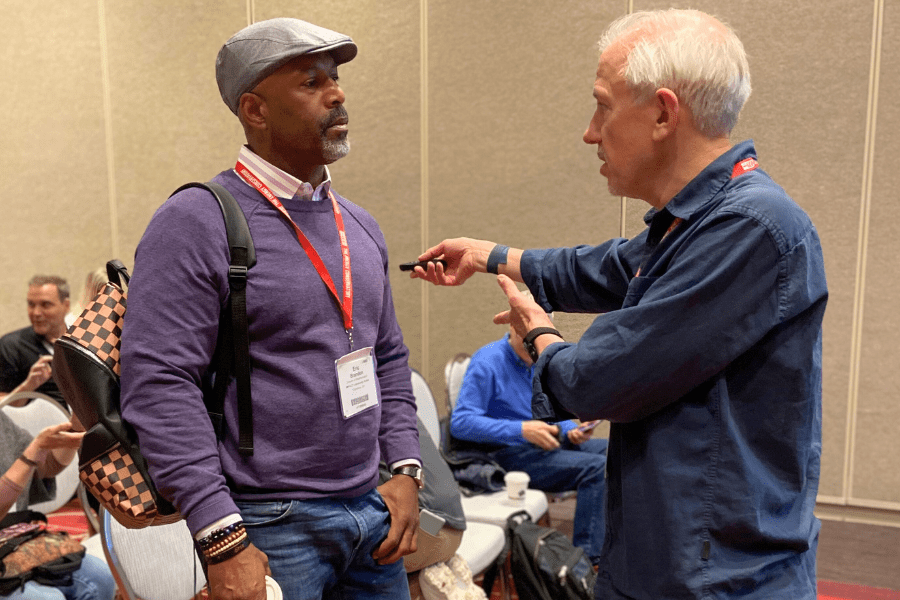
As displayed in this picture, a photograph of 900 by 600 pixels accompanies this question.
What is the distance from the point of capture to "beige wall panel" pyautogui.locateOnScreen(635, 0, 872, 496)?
12.3 ft

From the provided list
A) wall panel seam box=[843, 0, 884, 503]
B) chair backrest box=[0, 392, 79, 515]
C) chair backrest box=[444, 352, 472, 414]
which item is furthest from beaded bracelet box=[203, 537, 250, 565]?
wall panel seam box=[843, 0, 884, 503]

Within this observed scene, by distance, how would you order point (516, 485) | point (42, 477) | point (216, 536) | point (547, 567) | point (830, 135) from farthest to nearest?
point (830, 135) < point (516, 485) < point (547, 567) < point (42, 477) < point (216, 536)

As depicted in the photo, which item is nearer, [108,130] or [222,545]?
[222,545]

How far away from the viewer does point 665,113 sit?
1.07 metres

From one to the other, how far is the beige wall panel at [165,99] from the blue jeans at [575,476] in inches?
108

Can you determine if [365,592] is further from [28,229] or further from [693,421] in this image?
[28,229]

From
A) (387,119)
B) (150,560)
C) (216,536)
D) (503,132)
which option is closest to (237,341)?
(216,536)

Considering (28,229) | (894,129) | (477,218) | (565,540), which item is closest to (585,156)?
(477,218)

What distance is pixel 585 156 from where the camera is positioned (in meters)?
4.00

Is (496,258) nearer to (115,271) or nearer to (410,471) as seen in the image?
(410,471)

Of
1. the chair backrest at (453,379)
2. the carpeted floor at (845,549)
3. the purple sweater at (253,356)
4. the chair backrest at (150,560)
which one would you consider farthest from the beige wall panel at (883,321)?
the chair backrest at (150,560)

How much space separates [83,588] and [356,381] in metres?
1.49

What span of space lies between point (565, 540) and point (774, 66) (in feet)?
8.34

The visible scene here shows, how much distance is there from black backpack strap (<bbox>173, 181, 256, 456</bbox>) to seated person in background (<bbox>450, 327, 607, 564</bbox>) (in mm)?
1984
